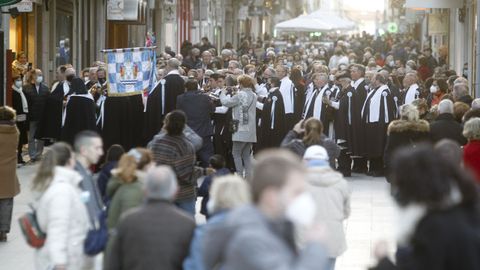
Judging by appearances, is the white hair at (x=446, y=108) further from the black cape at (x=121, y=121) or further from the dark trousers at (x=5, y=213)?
the black cape at (x=121, y=121)

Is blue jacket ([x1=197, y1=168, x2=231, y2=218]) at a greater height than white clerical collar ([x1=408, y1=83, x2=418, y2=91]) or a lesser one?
lesser

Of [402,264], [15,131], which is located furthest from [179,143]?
[402,264]

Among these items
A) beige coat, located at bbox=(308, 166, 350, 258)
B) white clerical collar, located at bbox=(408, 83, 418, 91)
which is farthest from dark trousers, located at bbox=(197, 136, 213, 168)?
beige coat, located at bbox=(308, 166, 350, 258)

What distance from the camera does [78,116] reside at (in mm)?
20953

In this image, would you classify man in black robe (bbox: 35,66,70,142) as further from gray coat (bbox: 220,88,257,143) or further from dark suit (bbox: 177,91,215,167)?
dark suit (bbox: 177,91,215,167)

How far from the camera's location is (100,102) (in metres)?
22.1

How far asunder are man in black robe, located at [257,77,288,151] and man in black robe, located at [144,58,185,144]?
1.53 meters

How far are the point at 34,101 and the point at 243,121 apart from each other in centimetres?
467

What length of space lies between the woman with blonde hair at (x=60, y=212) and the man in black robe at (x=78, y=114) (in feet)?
37.6

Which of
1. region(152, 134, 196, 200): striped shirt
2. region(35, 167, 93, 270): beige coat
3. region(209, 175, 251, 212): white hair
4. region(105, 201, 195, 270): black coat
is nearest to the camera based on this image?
region(105, 201, 195, 270): black coat

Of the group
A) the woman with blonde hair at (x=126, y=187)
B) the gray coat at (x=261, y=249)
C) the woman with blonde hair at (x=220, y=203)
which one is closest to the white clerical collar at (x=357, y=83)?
the woman with blonde hair at (x=126, y=187)

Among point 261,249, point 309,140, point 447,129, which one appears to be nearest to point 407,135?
point 447,129

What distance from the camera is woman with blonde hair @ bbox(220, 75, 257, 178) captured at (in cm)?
2041

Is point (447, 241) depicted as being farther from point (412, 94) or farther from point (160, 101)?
point (412, 94)
